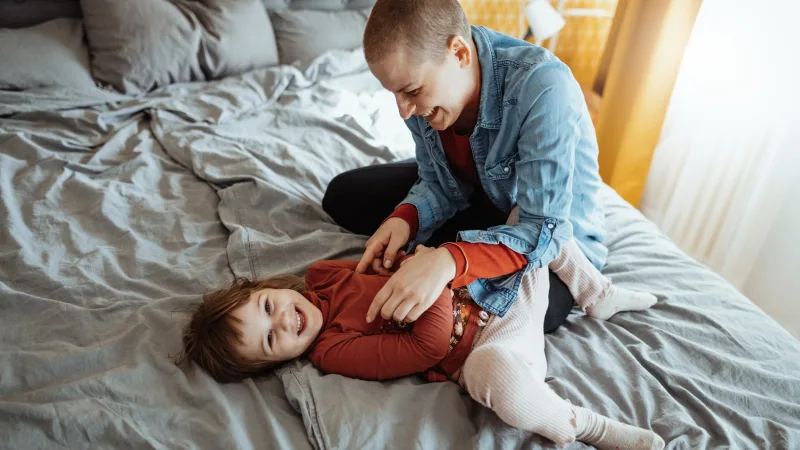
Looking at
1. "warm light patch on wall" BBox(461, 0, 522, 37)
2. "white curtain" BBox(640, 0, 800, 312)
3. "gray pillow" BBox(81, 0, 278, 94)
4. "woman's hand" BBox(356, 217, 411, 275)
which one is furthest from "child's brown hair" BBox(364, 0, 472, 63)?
"warm light patch on wall" BBox(461, 0, 522, 37)

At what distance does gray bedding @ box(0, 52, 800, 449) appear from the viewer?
87 centimetres

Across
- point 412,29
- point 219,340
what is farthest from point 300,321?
point 412,29

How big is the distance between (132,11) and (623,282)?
1.96m

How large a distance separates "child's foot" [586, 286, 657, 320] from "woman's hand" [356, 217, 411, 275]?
438mm

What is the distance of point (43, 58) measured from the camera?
1.88 meters

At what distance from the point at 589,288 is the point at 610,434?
1.11 feet

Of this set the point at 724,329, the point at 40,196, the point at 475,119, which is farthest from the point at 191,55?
the point at 724,329

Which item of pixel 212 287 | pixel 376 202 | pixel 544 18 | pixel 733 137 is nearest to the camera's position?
pixel 212 287

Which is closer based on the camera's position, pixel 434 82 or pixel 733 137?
pixel 434 82

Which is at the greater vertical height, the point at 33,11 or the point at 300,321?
the point at 33,11

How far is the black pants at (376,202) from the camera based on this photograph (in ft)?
4.46

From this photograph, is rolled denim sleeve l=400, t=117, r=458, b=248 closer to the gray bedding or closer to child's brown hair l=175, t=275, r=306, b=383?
the gray bedding

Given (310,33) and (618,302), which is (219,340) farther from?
(310,33)

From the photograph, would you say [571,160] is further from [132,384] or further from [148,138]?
[148,138]
